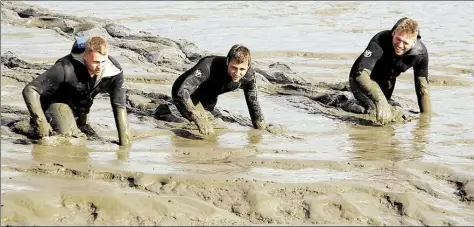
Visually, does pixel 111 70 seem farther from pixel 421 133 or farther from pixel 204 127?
pixel 421 133

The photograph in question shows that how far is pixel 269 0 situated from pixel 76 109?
1264 centimetres

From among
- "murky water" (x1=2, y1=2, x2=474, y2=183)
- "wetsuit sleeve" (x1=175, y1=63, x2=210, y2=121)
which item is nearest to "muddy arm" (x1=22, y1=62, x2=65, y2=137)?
"murky water" (x1=2, y1=2, x2=474, y2=183)

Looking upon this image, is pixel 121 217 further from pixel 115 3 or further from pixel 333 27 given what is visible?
pixel 115 3

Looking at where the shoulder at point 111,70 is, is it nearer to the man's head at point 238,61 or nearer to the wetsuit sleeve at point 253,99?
the man's head at point 238,61

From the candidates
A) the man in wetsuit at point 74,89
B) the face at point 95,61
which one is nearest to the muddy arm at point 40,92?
the man in wetsuit at point 74,89

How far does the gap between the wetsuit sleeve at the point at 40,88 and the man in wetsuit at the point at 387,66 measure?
130 inches

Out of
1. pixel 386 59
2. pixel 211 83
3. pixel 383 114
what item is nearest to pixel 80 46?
pixel 211 83

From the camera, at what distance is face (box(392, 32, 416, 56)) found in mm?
8707

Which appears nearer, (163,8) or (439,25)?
(439,25)

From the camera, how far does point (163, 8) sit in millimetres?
18062

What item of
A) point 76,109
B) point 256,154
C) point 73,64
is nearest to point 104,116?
point 76,109

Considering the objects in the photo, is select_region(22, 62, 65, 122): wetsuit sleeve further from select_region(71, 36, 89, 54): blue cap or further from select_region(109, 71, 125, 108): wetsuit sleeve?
select_region(109, 71, 125, 108): wetsuit sleeve

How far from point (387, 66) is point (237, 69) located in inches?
80.9

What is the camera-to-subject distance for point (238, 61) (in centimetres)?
786
